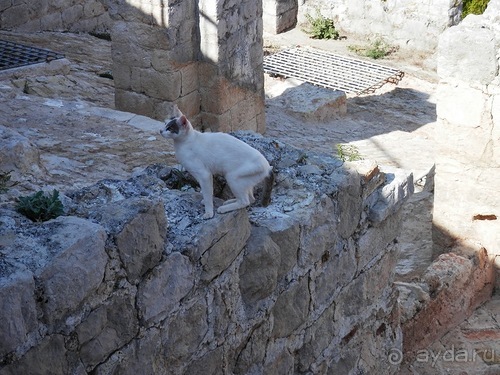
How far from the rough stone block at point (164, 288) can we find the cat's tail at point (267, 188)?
1.90 ft

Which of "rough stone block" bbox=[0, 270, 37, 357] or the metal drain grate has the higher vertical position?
"rough stone block" bbox=[0, 270, 37, 357]

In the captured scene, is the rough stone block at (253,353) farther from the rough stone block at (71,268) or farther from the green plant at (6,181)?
the green plant at (6,181)

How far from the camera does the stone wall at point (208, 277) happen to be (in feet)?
8.61

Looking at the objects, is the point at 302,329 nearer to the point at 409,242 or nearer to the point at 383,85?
the point at 409,242

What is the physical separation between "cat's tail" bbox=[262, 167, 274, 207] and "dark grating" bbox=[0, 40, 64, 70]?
575 centimetres

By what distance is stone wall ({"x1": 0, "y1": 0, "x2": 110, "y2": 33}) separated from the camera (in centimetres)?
1062

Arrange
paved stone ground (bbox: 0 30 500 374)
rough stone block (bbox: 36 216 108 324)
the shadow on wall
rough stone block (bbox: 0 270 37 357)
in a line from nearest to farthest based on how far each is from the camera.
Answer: rough stone block (bbox: 0 270 37 357), rough stone block (bbox: 36 216 108 324), paved stone ground (bbox: 0 30 500 374), the shadow on wall

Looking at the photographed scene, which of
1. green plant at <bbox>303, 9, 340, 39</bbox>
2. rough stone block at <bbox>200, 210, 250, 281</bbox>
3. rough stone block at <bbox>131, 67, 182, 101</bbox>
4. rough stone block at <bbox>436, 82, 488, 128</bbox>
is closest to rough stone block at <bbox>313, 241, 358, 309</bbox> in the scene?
rough stone block at <bbox>200, 210, 250, 281</bbox>

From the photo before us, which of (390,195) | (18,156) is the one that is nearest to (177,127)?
(390,195)

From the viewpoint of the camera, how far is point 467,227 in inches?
239

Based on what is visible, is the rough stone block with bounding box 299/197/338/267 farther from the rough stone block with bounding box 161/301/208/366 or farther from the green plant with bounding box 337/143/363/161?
the green plant with bounding box 337/143/363/161

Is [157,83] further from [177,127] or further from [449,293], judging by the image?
[177,127]

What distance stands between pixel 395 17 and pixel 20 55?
5853mm

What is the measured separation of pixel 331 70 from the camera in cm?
1193
